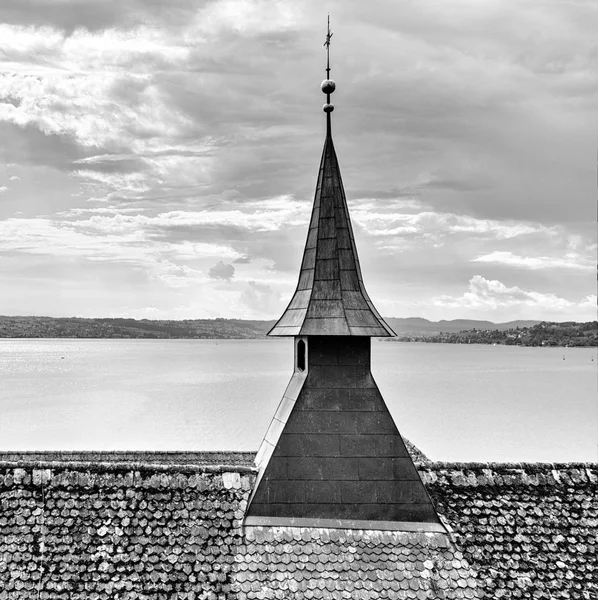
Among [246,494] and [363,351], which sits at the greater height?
[363,351]

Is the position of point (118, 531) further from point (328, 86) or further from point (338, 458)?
point (328, 86)

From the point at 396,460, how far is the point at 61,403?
5820 centimetres

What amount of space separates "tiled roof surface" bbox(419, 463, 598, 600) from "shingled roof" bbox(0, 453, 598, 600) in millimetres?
21

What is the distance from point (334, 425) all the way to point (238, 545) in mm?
2607

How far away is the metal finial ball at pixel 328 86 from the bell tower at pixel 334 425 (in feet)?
5.74

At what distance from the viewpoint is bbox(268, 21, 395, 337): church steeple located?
11.0 metres

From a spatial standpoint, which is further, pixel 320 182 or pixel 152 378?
pixel 152 378

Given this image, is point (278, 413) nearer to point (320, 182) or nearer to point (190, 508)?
point (190, 508)

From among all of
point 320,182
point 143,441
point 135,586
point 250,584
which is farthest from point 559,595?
point 143,441

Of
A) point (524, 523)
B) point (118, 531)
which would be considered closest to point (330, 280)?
point (524, 523)

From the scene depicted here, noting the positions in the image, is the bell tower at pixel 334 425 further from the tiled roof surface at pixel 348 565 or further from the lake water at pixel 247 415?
the lake water at pixel 247 415

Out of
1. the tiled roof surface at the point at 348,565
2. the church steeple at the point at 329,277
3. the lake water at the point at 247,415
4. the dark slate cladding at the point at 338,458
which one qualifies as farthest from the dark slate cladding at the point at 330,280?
the lake water at the point at 247,415

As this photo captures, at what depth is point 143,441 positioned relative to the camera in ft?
142

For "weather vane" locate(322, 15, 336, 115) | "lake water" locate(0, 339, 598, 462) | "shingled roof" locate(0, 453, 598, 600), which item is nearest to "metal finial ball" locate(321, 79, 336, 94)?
"weather vane" locate(322, 15, 336, 115)
